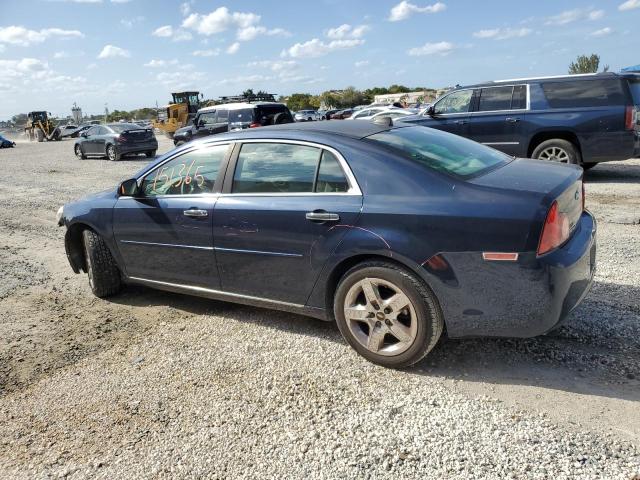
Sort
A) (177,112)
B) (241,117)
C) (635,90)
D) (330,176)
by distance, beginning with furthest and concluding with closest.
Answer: (177,112)
(241,117)
(635,90)
(330,176)

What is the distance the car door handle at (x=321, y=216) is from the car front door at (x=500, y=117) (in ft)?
24.9

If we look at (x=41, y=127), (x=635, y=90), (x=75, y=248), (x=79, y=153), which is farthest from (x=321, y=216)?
(x=41, y=127)

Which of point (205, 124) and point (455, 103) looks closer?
point (455, 103)

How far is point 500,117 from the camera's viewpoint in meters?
10.0

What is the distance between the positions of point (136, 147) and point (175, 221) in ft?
56.6

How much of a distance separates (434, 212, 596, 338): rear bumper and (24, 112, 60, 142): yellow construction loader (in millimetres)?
51585

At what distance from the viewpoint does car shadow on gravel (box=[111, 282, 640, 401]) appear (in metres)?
3.13

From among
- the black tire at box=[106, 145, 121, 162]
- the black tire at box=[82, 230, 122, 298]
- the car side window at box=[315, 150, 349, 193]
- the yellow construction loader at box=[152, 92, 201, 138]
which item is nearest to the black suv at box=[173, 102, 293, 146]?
the black tire at box=[106, 145, 121, 162]

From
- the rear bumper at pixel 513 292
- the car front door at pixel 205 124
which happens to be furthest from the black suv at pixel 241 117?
the rear bumper at pixel 513 292

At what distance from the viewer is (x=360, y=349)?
11.4 feet

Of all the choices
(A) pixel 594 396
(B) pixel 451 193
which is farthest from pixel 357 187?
(A) pixel 594 396

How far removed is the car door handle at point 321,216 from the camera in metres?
3.39

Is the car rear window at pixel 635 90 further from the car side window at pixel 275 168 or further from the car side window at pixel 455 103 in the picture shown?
the car side window at pixel 275 168

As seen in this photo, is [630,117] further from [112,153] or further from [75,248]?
[112,153]
